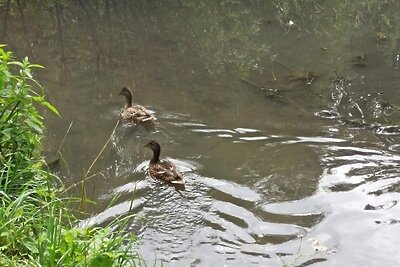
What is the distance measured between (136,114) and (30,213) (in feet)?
15.1

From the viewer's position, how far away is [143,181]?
7.70 meters

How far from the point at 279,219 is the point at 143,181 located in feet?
6.34

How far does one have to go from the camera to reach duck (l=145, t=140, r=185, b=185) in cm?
740

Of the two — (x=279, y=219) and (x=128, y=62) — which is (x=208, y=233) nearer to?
(x=279, y=219)

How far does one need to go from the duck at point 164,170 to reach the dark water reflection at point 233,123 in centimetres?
15

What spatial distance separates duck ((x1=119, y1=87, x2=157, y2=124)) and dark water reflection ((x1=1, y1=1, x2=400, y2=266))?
0.65 feet

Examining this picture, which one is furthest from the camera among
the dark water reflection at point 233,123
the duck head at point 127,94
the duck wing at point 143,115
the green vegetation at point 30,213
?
the duck head at point 127,94

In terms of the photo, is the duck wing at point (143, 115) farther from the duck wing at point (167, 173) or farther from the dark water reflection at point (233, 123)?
the duck wing at point (167, 173)

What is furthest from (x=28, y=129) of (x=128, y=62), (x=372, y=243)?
(x=128, y=62)

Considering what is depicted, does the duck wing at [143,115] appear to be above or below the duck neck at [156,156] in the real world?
above

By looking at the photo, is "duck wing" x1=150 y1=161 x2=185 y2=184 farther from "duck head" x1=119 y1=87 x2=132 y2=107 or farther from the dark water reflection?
"duck head" x1=119 y1=87 x2=132 y2=107

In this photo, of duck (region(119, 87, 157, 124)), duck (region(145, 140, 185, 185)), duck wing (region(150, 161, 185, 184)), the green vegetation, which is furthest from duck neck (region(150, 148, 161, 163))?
the green vegetation

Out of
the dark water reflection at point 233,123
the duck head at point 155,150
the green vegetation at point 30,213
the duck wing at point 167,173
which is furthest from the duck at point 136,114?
the green vegetation at point 30,213

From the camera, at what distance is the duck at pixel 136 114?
9.08m
